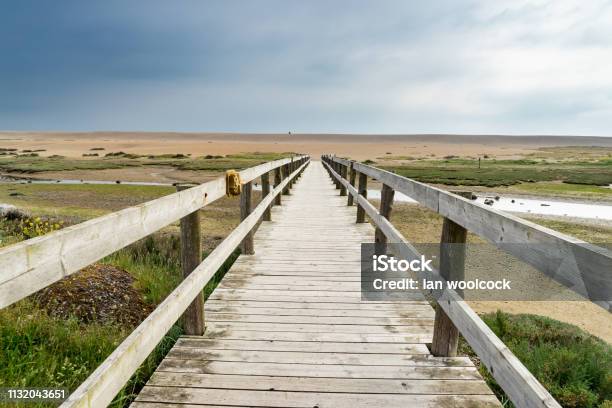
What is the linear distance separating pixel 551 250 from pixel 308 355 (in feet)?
6.65

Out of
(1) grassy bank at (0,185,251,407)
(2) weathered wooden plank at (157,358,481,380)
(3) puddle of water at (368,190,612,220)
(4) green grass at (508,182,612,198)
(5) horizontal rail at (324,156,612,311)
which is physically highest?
(5) horizontal rail at (324,156,612,311)

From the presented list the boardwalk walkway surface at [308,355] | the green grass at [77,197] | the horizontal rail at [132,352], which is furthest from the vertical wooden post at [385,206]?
the green grass at [77,197]

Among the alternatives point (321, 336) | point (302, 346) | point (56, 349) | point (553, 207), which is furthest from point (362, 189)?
point (553, 207)

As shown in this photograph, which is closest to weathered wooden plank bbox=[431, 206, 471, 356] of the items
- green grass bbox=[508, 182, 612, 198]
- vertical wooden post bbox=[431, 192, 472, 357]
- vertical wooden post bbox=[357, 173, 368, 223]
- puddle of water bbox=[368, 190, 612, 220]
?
vertical wooden post bbox=[431, 192, 472, 357]

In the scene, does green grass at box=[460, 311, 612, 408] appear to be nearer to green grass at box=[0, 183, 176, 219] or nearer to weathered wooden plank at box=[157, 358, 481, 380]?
weathered wooden plank at box=[157, 358, 481, 380]

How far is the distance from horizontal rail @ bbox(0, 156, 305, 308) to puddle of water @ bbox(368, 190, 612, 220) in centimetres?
1751

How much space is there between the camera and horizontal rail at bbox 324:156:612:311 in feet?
4.03

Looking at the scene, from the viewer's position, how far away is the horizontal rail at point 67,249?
1141 millimetres

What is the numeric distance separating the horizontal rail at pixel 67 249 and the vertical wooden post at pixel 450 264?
190 cm

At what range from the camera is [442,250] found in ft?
9.16

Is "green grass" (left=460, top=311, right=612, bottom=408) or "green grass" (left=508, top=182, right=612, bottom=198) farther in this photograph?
"green grass" (left=508, top=182, right=612, bottom=198)

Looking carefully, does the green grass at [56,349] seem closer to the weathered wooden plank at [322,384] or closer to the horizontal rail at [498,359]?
the weathered wooden plank at [322,384]

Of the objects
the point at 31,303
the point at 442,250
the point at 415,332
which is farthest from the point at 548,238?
the point at 31,303

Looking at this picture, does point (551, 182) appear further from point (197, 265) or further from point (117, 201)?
point (197, 265)
